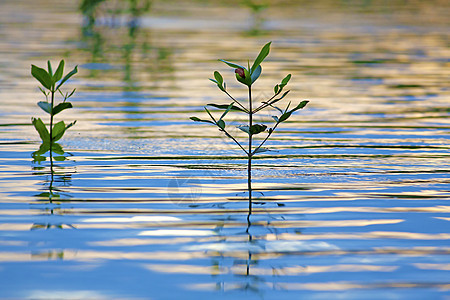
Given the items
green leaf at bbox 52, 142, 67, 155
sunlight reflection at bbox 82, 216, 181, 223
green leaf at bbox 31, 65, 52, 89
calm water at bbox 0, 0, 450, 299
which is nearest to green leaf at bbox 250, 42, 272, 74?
calm water at bbox 0, 0, 450, 299

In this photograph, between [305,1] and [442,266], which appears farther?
[305,1]

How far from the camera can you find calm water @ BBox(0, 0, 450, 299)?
3.31 metres

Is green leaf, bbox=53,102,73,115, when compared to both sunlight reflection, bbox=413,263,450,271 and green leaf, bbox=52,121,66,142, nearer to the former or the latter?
green leaf, bbox=52,121,66,142

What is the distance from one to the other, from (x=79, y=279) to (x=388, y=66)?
10.2m

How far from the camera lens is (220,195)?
15.2ft

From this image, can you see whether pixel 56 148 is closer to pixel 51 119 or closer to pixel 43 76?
pixel 51 119

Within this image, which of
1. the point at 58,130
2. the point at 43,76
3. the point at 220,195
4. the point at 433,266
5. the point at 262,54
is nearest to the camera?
the point at 433,266

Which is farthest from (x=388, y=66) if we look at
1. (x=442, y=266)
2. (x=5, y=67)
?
(x=442, y=266)

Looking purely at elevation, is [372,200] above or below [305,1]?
below

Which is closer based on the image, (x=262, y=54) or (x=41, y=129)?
(x=262, y=54)

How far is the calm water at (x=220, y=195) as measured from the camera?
10.9 ft

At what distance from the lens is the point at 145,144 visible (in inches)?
247

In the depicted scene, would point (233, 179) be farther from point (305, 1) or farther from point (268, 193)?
point (305, 1)

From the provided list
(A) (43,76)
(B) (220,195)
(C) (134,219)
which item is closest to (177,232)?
(C) (134,219)
